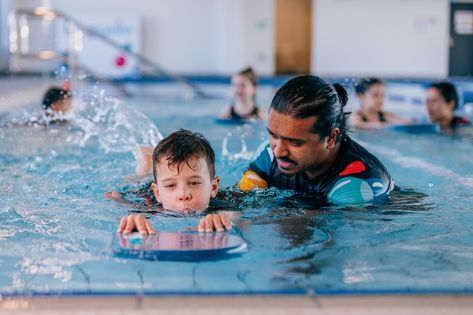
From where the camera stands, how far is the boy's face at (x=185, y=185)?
330 centimetres

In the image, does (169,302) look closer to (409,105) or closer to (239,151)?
(239,151)

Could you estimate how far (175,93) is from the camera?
13852 millimetres

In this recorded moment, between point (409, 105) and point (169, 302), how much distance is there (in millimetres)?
10685

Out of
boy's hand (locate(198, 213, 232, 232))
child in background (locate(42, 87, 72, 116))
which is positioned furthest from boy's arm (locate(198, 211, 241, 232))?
child in background (locate(42, 87, 72, 116))

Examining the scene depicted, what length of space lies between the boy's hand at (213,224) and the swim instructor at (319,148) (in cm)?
48

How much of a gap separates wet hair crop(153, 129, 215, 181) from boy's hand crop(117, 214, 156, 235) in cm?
39

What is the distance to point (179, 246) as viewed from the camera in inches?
109

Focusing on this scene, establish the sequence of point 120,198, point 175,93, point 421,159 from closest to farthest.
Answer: point 120,198 → point 421,159 → point 175,93

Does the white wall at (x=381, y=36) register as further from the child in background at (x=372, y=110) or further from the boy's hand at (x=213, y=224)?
the boy's hand at (x=213, y=224)

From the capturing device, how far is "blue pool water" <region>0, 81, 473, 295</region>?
2492 millimetres

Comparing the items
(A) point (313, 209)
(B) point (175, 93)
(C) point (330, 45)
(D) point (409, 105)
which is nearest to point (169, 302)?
(A) point (313, 209)

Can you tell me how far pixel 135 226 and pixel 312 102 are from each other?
0.96 meters

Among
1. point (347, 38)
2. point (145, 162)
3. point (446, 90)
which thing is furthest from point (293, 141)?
point (347, 38)

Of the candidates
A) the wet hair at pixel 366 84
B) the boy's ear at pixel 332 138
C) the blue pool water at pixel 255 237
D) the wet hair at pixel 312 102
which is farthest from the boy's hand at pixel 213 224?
the wet hair at pixel 366 84
